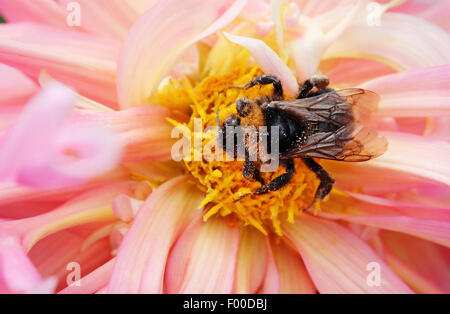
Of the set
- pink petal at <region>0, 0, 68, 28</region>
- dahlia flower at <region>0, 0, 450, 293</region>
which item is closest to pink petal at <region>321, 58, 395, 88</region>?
dahlia flower at <region>0, 0, 450, 293</region>

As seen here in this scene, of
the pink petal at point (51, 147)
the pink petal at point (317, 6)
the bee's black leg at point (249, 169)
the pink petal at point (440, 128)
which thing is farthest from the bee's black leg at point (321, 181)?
the pink petal at point (51, 147)

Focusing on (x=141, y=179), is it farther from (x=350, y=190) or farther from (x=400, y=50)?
(x=400, y=50)

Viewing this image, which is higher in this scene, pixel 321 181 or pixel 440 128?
pixel 440 128

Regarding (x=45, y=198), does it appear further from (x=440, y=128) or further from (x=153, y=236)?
(x=440, y=128)

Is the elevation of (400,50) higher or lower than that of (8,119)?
higher

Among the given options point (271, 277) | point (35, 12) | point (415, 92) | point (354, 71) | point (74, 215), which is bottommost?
point (271, 277)

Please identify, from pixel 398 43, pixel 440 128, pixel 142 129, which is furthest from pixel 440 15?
pixel 142 129

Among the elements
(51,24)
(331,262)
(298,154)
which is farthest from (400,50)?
(51,24)
